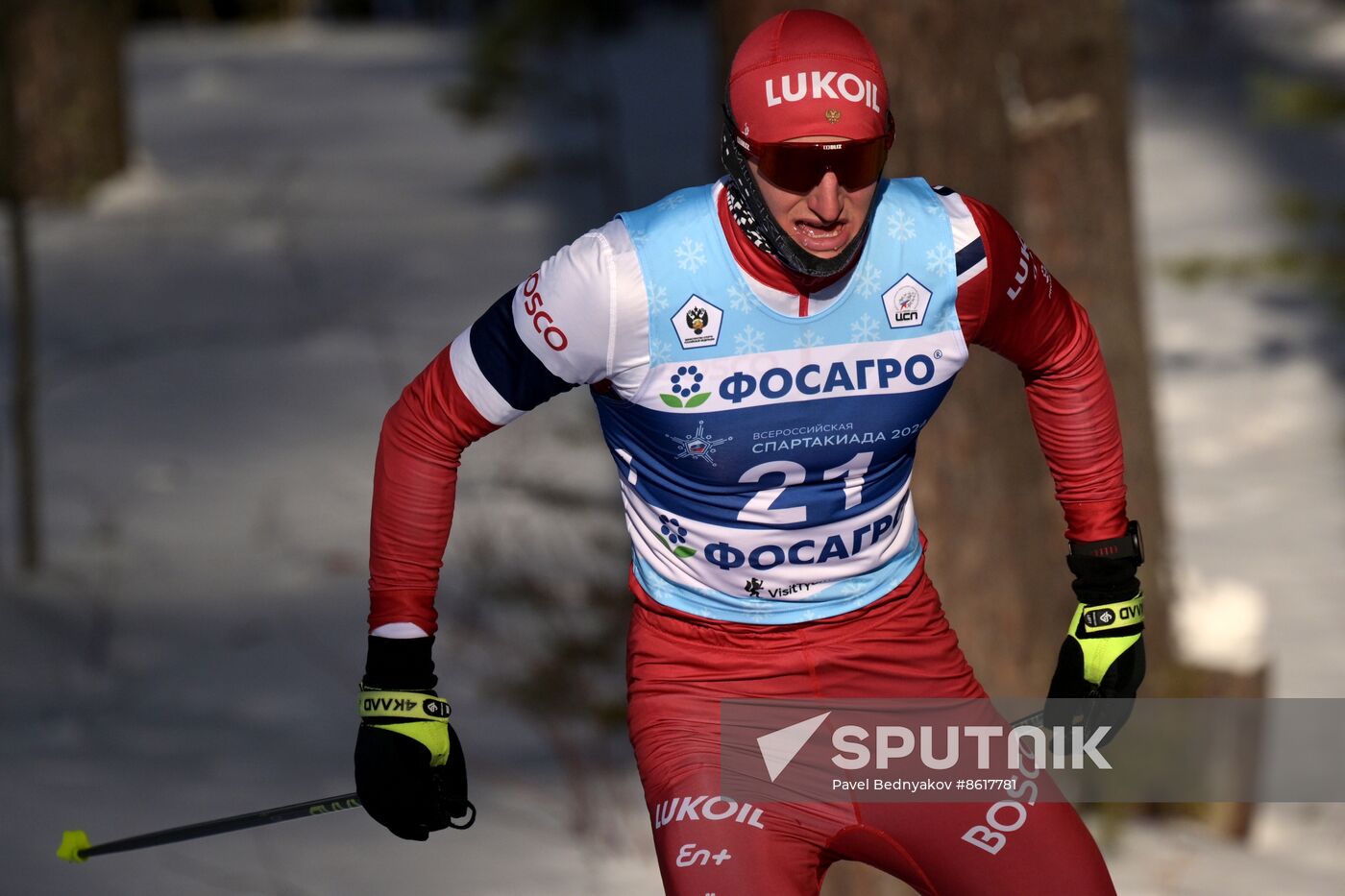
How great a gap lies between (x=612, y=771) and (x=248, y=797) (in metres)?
1.48

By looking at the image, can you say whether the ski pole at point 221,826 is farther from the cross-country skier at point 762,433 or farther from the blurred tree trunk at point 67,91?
the blurred tree trunk at point 67,91

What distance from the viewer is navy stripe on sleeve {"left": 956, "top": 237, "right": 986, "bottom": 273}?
10.8 feet

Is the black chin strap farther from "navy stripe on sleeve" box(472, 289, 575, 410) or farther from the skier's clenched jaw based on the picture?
"navy stripe on sleeve" box(472, 289, 575, 410)

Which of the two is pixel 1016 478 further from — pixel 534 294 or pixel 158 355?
pixel 158 355

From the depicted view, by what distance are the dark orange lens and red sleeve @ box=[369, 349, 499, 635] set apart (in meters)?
0.71

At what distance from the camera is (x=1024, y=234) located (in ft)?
24.5

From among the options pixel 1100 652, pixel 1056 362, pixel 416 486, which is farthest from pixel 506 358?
pixel 1100 652

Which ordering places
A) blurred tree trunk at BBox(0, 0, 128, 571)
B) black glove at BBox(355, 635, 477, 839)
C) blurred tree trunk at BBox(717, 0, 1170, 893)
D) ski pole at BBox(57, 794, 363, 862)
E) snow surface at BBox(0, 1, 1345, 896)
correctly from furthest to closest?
blurred tree trunk at BBox(0, 0, 128, 571)
snow surface at BBox(0, 1, 1345, 896)
blurred tree trunk at BBox(717, 0, 1170, 893)
ski pole at BBox(57, 794, 363, 862)
black glove at BBox(355, 635, 477, 839)

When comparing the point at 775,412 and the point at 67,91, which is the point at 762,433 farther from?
the point at 67,91

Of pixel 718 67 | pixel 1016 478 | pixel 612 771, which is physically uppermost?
pixel 718 67

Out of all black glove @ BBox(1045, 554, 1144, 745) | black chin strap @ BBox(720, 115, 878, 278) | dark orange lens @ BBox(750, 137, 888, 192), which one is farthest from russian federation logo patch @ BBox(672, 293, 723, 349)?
black glove @ BBox(1045, 554, 1144, 745)

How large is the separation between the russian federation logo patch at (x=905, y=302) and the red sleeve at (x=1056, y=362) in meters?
0.10

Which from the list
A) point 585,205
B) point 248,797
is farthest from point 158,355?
point 248,797

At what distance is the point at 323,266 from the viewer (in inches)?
603
